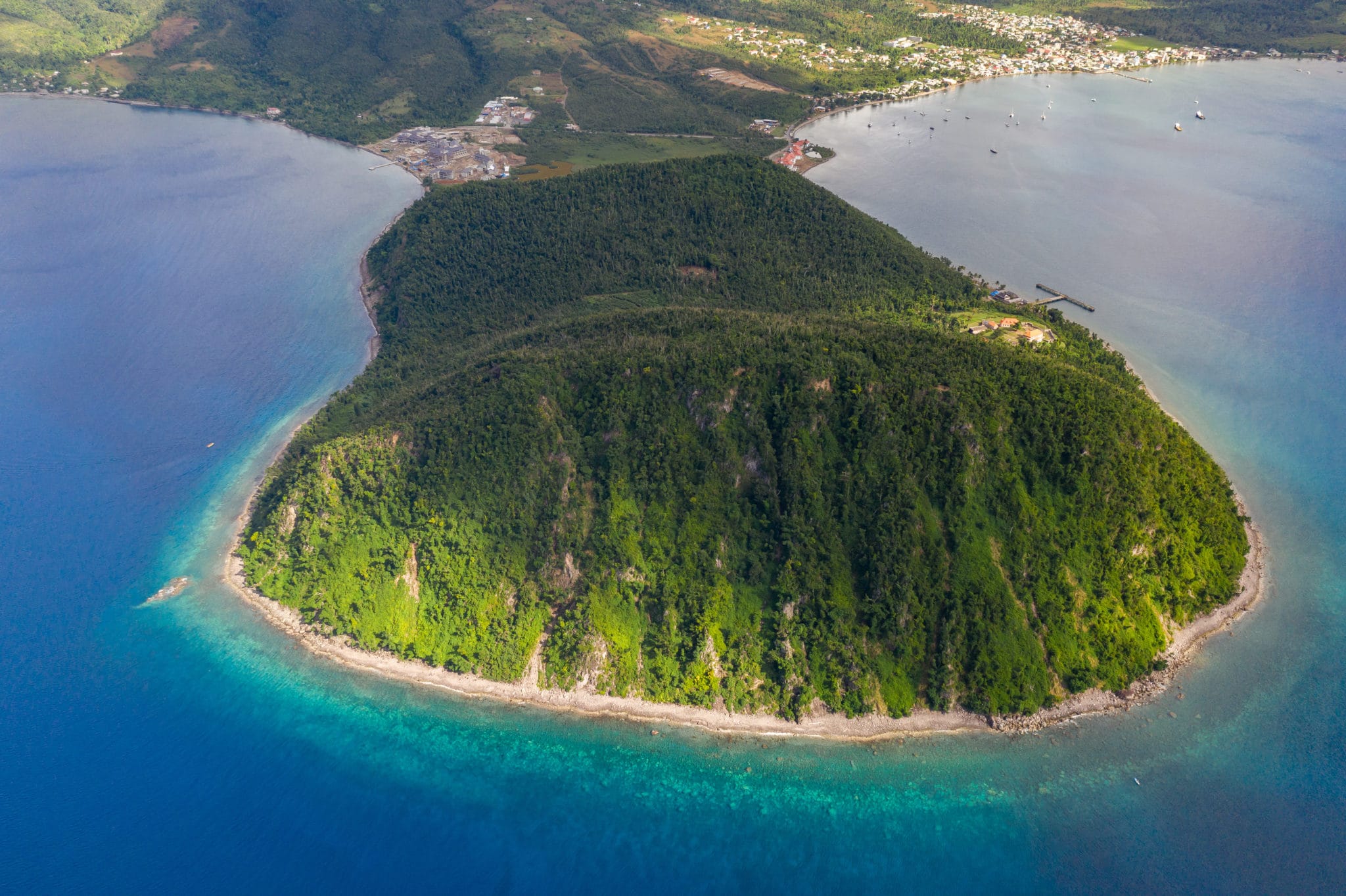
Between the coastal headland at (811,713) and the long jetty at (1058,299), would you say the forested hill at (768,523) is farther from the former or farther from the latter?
the long jetty at (1058,299)

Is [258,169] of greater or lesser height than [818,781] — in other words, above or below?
above

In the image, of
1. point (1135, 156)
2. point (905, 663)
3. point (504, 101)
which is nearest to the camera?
point (905, 663)

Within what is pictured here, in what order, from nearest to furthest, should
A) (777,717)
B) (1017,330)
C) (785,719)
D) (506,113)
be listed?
(785,719)
(777,717)
(1017,330)
(506,113)

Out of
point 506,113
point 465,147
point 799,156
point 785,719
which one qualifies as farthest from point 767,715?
point 506,113

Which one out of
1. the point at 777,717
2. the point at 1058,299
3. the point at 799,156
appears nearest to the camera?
the point at 777,717

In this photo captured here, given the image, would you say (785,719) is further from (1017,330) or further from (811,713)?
(1017,330)

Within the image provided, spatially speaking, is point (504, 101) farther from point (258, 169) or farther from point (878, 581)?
point (878, 581)

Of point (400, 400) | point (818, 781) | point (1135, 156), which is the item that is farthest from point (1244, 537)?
point (1135, 156)

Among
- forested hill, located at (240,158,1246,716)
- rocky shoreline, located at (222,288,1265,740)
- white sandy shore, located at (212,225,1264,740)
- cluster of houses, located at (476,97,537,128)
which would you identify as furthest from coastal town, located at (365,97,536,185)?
rocky shoreline, located at (222,288,1265,740)
